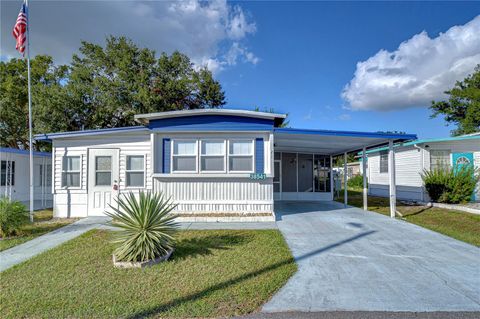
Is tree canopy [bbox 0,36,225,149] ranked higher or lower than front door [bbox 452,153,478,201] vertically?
higher

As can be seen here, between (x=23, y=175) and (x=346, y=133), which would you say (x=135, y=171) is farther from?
(x=23, y=175)

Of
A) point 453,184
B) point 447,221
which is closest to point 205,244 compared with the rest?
point 447,221

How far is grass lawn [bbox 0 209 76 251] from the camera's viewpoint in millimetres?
6766

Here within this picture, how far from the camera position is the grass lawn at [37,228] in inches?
266

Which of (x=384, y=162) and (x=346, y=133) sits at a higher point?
(x=346, y=133)

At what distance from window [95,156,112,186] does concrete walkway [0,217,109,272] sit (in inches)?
54.2

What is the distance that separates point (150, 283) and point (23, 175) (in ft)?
44.4

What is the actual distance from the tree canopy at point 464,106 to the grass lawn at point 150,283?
96.3 feet

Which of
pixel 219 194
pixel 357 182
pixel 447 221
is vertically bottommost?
pixel 447 221

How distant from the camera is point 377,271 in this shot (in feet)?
15.5

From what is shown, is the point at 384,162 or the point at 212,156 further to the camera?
the point at 384,162

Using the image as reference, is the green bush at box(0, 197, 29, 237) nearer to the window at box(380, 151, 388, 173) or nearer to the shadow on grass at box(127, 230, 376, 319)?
the shadow on grass at box(127, 230, 376, 319)

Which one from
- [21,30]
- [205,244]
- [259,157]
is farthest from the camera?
[259,157]

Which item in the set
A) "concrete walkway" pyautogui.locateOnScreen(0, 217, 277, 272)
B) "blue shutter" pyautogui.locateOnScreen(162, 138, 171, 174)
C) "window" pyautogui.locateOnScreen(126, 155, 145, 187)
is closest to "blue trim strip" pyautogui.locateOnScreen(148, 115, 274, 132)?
"blue shutter" pyautogui.locateOnScreen(162, 138, 171, 174)
